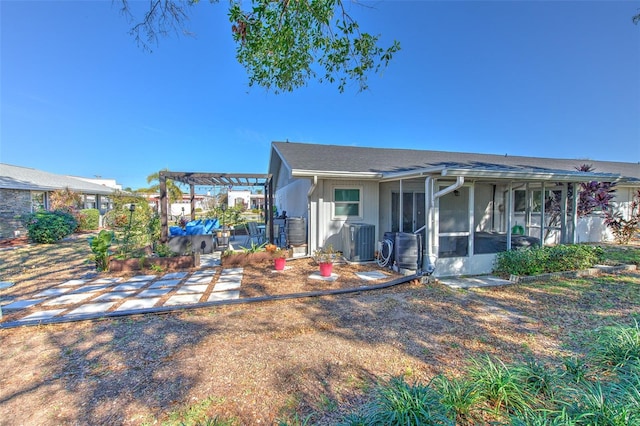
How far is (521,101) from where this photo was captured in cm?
1517

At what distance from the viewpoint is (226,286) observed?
18.5 feet

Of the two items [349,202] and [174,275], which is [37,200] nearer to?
[174,275]

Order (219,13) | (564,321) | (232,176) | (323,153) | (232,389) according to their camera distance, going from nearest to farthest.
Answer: (232,389) < (564,321) < (219,13) < (232,176) < (323,153)

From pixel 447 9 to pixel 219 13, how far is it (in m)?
7.64

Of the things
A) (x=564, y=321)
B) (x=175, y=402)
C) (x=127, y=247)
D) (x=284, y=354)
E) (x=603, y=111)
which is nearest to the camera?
(x=175, y=402)

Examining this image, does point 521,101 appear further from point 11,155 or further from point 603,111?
point 11,155

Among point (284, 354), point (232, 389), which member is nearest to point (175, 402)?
point (232, 389)

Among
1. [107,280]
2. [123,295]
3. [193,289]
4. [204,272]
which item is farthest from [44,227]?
[193,289]

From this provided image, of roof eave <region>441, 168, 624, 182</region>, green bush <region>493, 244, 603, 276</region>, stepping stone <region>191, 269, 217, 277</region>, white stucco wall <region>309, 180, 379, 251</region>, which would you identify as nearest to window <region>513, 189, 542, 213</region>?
roof eave <region>441, 168, 624, 182</region>

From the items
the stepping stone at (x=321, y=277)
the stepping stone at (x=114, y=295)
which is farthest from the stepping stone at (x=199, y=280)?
the stepping stone at (x=321, y=277)

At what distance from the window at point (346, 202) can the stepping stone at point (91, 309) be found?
223 inches

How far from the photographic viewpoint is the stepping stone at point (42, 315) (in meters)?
3.98

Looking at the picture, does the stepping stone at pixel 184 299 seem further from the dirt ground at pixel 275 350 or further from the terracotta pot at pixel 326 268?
the terracotta pot at pixel 326 268

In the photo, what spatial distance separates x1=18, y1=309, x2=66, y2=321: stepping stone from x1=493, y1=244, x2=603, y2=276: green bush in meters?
8.84
